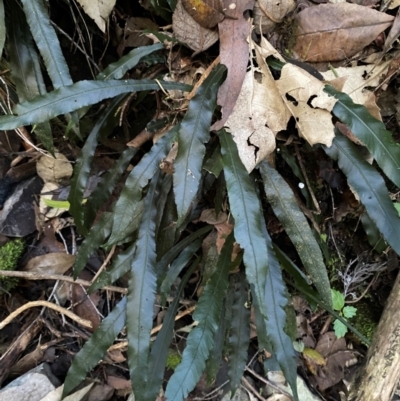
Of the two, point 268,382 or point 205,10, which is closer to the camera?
point 205,10

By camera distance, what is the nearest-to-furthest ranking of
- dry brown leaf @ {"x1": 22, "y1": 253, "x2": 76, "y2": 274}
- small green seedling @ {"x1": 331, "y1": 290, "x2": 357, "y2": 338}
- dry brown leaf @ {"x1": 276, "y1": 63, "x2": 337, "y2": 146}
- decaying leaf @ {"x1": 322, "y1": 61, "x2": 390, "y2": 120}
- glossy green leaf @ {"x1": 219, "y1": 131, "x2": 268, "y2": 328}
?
glossy green leaf @ {"x1": 219, "y1": 131, "x2": 268, "y2": 328} < dry brown leaf @ {"x1": 276, "y1": 63, "x2": 337, "y2": 146} < decaying leaf @ {"x1": 322, "y1": 61, "x2": 390, "y2": 120} < small green seedling @ {"x1": 331, "y1": 290, "x2": 357, "y2": 338} < dry brown leaf @ {"x1": 22, "y1": 253, "x2": 76, "y2": 274}

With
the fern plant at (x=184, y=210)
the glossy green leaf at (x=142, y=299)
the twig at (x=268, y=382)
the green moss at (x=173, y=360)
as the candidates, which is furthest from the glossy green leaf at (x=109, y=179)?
the twig at (x=268, y=382)

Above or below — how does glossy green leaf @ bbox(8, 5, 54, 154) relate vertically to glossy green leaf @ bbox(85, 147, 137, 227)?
above

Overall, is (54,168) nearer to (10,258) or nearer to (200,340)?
(10,258)

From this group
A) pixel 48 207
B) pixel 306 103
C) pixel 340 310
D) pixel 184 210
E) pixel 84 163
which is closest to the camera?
pixel 184 210

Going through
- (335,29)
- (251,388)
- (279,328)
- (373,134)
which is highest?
(335,29)

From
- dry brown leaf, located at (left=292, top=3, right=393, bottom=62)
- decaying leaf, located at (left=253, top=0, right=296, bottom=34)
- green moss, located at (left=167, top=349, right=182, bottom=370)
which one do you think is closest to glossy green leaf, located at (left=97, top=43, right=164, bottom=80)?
decaying leaf, located at (left=253, top=0, right=296, bottom=34)

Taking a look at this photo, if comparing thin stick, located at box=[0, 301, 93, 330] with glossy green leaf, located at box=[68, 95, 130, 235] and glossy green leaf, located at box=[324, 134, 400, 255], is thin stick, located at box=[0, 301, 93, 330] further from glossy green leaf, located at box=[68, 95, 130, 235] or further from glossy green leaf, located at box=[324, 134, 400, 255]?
glossy green leaf, located at box=[324, 134, 400, 255]

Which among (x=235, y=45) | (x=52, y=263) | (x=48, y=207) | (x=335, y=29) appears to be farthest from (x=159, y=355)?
(x=335, y=29)
